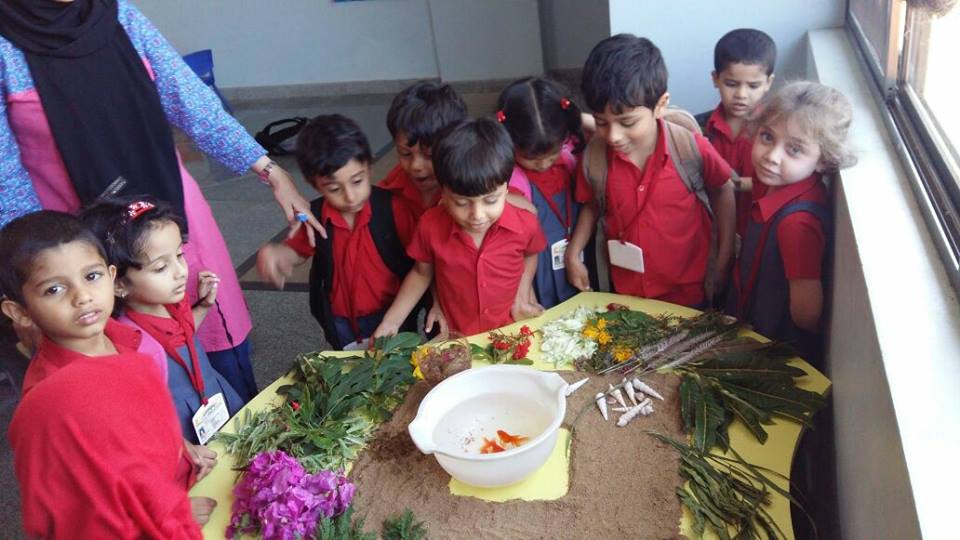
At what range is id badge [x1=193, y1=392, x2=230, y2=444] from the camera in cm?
174

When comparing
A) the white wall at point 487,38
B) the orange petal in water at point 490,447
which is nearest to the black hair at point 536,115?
the orange petal in water at point 490,447

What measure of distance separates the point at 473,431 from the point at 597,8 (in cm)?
492

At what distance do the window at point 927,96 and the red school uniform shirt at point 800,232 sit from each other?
0.24m

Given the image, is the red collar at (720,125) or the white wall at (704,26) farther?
the white wall at (704,26)

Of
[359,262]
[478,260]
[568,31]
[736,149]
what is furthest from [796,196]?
[568,31]

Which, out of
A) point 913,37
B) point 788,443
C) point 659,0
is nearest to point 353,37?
point 659,0

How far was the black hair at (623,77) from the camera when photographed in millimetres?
2002

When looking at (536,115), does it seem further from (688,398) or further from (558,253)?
(688,398)

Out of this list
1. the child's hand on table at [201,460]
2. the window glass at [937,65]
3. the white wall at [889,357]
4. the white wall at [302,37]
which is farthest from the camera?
the white wall at [302,37]

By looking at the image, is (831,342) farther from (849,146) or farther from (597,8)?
(597,8)

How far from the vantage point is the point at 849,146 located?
1778 mm

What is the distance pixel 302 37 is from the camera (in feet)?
23.5

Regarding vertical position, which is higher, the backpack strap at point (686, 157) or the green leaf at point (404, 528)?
the backpack strap at point (686, 157)

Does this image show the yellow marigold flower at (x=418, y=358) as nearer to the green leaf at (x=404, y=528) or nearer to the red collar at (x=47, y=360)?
the green leaf at (x=404, y=528)
